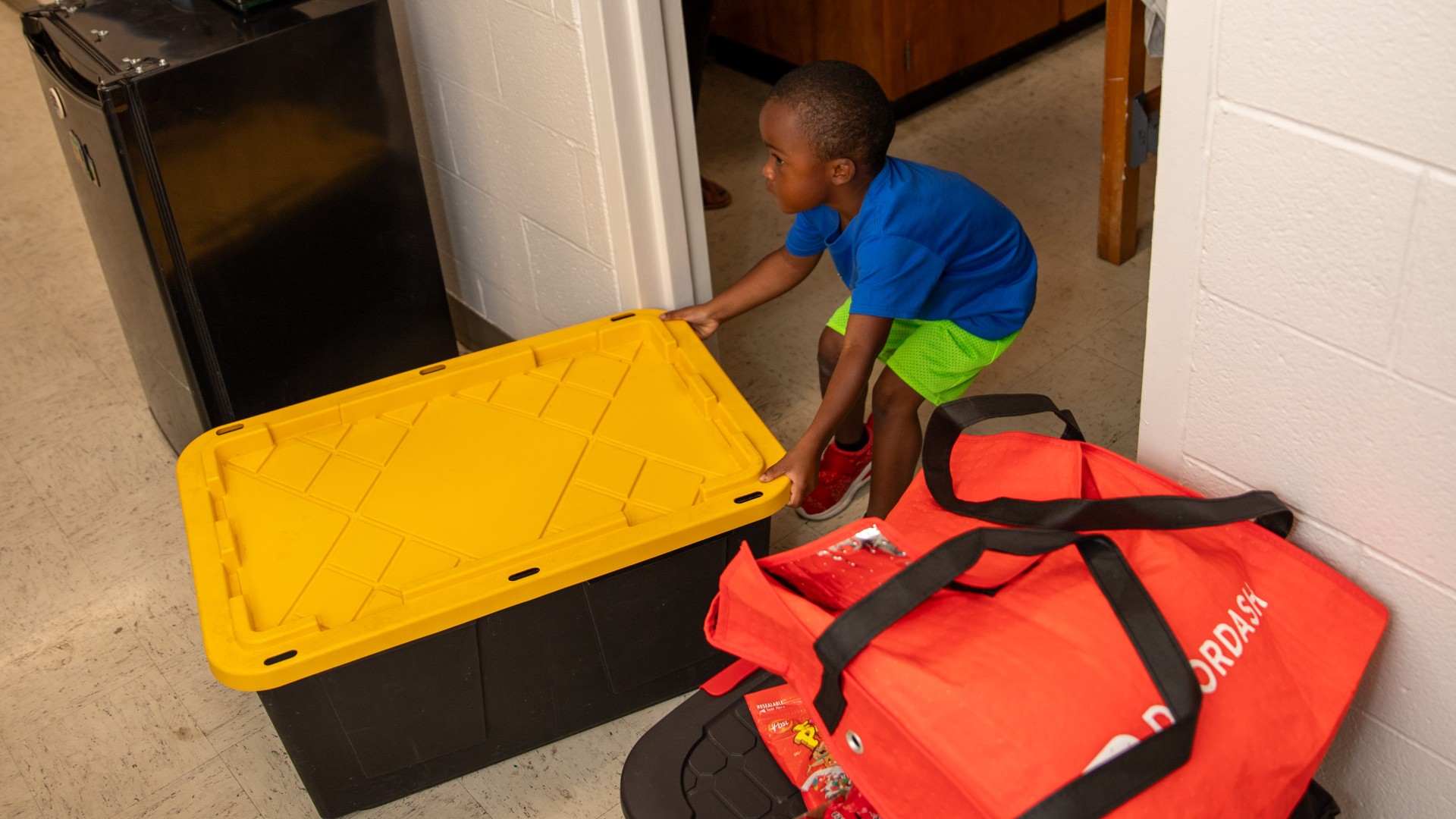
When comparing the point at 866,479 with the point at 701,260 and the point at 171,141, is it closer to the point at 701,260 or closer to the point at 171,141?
the point at 701,260

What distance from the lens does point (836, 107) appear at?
1.74m

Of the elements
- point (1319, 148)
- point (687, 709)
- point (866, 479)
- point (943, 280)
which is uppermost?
point (1319, 148)

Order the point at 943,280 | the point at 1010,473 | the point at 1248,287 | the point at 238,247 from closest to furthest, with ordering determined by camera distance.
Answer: the point at 1248,287 → the point at 1010,473 → the point at 943,280 → the point at 238,247

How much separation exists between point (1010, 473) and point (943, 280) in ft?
2.02

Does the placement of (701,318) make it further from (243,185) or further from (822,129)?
(243,185)

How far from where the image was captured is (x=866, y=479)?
7.66 ft

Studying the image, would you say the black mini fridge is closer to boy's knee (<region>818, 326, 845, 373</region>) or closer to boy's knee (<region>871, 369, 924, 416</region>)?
boy's knee (<region>818, 326, 845, 373</region>)

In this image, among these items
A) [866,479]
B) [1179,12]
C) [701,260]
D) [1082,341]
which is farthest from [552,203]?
[1179,12]

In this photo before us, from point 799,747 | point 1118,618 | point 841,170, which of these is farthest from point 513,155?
point 1118,618

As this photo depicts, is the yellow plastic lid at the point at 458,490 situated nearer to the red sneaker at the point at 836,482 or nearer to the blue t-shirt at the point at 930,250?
the blue t-shirt at the point at 930,250

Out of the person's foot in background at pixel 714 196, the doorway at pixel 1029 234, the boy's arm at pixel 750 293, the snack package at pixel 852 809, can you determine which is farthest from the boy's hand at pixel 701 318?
the person's foot in background at pixel 714 196

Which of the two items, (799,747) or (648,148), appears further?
(648,148)

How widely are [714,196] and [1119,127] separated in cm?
107

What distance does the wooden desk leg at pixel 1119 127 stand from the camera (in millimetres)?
2549
